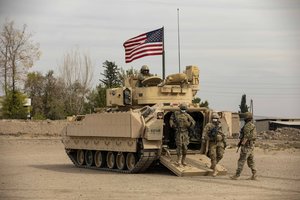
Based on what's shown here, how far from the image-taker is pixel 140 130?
1797 centimetres

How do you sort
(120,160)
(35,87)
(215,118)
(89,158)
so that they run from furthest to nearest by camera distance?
1. (35,87)
2. (89,158)
3. (120,160)
4. (215,118)

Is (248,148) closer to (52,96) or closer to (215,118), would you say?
(215,118)

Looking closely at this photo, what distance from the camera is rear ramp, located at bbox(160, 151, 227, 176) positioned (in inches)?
684

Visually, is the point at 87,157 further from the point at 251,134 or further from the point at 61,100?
the point at 61,100

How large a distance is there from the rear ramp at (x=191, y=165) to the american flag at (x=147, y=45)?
6236mm

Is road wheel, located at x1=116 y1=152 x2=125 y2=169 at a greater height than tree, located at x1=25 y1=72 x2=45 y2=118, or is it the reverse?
tree, located at x1=25 y1=72 x2=45 y2=118

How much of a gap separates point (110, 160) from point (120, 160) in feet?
2.34

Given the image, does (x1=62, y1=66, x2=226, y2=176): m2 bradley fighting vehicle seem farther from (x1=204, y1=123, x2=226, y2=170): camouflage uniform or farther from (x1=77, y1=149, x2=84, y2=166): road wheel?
(x1=204, y1=123, x2=226, y2=170): camouflage uniform

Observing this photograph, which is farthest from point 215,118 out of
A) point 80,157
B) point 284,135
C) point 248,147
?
point 284,135

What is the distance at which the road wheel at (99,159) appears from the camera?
2066cm

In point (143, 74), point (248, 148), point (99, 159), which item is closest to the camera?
point (248, 148)

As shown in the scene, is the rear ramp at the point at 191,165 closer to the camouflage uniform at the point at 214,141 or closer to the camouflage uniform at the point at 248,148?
the camouflage uniform at the point at 214,141

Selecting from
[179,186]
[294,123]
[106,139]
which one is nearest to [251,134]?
[179,186]

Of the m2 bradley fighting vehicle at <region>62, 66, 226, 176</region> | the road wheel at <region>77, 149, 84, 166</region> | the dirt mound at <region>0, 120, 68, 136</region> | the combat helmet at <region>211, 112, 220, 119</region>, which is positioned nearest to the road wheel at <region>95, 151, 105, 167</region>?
the m2 bradley fighting vehicle at <region>62, 66, 226, 176</region>
